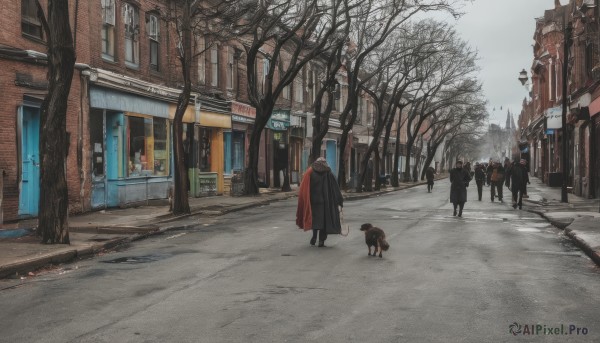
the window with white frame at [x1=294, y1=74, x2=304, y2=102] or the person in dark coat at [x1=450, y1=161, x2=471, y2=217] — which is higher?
the window with white frame at [x1=294, y1=74, x2=304, y2=102]

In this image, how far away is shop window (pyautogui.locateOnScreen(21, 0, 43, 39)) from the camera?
1750 centimetres

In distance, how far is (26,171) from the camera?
1756 centimetres

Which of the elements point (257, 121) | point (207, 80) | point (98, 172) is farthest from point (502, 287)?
point (207, 80)

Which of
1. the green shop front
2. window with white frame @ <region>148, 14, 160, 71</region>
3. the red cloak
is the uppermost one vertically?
window with white frame @ <region>148, 14, 160, 71</region>

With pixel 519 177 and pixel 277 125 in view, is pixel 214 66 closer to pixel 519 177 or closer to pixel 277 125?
pixel 277 125

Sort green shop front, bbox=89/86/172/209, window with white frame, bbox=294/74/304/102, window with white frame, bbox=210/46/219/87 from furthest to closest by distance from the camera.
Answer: window with white frame, bbox=294/74/304/102
window with white frame, bbox=210/46/219/87
green shop front, bbox=89/86/172/209

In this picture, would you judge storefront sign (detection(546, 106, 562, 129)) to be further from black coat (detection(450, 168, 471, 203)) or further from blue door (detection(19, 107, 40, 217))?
blue door (detection(19, 107, 40, 217))

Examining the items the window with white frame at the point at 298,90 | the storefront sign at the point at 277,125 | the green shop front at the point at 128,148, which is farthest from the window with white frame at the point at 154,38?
the window with white frame at the point at 298,90

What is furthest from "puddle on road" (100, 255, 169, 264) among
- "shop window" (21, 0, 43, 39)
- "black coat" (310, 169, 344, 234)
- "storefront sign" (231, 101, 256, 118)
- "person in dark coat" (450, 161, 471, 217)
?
"storefront sign" (231, 101, 256, 118)

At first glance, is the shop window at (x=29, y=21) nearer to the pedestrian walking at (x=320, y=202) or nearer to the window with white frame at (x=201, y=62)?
the pedestrian walking at (x=320, y=202)

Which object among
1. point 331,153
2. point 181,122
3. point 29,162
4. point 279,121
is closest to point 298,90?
point 279,121

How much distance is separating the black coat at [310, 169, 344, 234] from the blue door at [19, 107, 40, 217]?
8.54 metres

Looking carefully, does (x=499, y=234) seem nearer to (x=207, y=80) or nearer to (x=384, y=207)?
(x=384, y=207)

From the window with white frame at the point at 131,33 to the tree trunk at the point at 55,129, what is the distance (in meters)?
11.1
